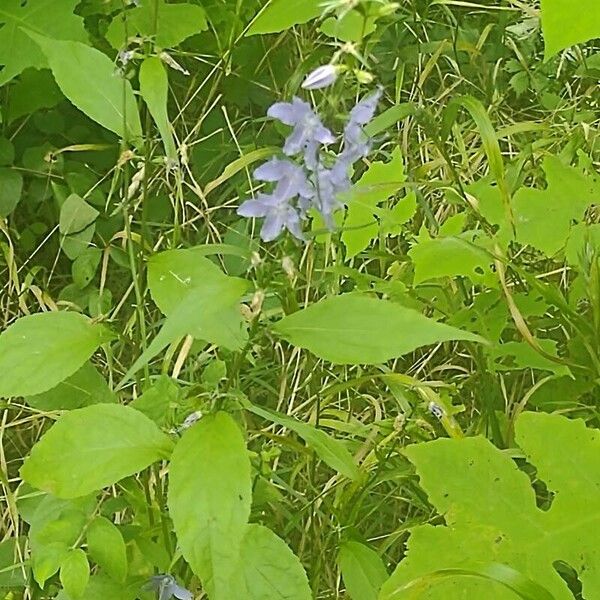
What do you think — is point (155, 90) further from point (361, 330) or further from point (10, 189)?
point (10, 189)

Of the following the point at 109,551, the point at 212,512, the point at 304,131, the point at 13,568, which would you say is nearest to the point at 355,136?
the point at 304,131

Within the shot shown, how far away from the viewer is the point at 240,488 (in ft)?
1.94

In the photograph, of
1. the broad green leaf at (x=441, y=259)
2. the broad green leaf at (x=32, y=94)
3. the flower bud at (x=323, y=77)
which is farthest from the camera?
the broad green leaf at (x=32, y=94)

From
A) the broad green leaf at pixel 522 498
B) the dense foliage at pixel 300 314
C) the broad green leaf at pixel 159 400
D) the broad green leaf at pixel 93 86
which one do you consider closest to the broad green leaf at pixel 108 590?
the dense foliage at pixel 300 314

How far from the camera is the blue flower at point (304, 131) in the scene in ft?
1.88

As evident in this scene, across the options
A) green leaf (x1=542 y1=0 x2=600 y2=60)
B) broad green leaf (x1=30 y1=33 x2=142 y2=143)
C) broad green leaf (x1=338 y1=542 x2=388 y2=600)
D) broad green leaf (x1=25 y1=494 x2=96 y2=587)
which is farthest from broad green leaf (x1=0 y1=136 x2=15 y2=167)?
green leaf (x1=542 y1=0 x2=600 y2=60)

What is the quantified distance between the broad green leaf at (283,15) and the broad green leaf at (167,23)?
39cm

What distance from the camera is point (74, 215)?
1.18 metres

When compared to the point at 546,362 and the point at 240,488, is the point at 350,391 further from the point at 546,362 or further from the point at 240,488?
the point at 240,488

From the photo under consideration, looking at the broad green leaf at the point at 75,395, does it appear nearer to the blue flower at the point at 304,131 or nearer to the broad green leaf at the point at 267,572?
the broad green leaf at the point at 267,572

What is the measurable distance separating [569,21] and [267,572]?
1.37 feet

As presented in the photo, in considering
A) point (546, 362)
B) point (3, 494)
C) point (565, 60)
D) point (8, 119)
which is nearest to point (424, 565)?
point (546, 362)

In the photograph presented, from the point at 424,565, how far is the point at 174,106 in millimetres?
882

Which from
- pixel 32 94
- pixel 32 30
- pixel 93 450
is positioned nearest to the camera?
pixel 93 450
